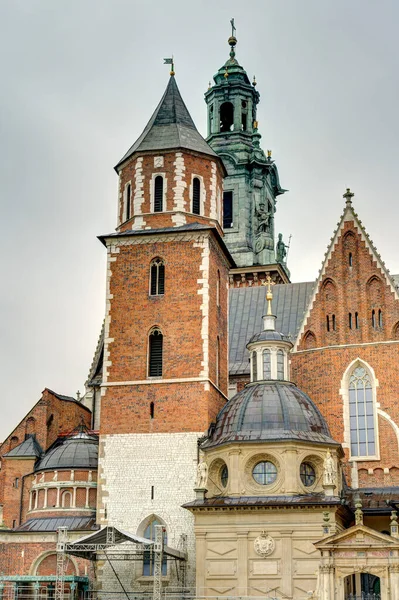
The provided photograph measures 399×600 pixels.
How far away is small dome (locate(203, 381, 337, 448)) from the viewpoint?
125 feet

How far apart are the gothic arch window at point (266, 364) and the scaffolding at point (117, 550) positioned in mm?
7960

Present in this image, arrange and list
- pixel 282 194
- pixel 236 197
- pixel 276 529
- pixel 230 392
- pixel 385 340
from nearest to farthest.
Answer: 1. pixel 276 529
2. pixel 385 340
3. pixel 230 392
4. pixel 236 197
5. pixel 282 194

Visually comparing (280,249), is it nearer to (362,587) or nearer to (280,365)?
(280,365)

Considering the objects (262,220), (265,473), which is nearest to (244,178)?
(262,220)

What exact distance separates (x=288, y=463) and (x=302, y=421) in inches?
85.5

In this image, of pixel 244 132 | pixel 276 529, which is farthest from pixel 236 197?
pixel 276 529

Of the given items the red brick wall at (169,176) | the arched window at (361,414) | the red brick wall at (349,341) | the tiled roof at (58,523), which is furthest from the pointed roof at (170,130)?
the tiled roof at (58,523)

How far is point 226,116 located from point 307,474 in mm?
38897

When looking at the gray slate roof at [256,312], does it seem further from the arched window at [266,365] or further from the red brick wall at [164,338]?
the red brick wall at [164,338]

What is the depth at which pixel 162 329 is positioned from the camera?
41750mm

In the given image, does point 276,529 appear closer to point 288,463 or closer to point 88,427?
point 288,463

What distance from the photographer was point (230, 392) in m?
49.0

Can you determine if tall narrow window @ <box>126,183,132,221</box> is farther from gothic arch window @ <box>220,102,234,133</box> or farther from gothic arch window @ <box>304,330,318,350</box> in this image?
gothic arch window @ <box>220,102,234,133</box>

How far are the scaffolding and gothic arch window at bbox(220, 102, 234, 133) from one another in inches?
1528
